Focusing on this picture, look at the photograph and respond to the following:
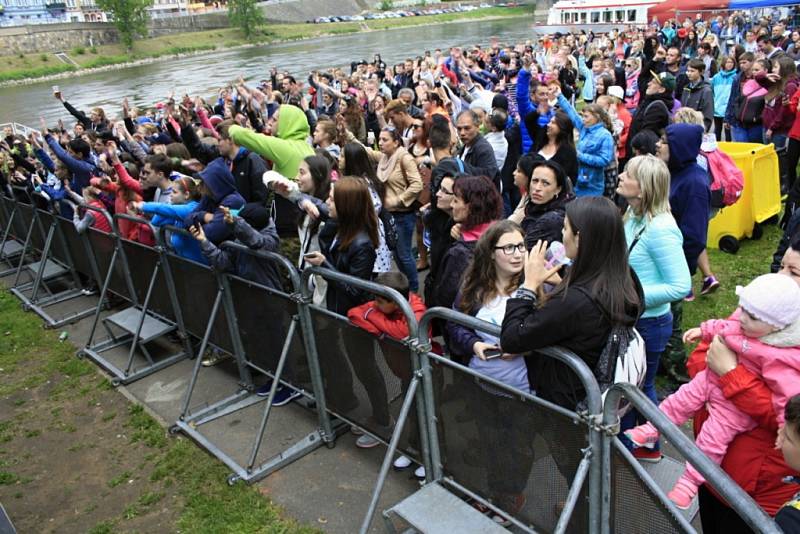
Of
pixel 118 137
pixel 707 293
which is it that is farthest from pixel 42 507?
pixel 118 137

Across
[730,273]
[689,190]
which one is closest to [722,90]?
[730,273]

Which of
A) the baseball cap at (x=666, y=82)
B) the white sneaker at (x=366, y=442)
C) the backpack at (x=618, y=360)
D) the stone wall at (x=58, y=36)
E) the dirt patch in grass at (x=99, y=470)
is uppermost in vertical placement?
the stone wall at (x=58, y=36)

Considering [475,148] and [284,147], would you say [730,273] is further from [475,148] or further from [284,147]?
[284,147]

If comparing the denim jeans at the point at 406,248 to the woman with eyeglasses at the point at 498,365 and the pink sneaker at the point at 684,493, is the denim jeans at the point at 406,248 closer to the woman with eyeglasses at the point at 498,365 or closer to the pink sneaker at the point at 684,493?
the woman with eyeglasses at the point at 498,365

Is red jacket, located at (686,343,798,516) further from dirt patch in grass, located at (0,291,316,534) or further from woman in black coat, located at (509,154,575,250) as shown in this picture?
dirt patch in grass, located at (0,291,316,534)

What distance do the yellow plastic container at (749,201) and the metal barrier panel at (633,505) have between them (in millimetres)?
5208

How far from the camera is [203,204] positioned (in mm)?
4996

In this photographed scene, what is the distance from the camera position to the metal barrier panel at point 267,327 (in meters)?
4.45

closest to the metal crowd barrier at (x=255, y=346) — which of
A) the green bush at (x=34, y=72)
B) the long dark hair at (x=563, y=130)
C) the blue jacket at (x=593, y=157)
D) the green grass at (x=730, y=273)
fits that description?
the long dark hair at (x=563, y=130)

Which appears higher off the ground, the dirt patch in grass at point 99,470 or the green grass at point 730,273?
the green grass at point 730,273

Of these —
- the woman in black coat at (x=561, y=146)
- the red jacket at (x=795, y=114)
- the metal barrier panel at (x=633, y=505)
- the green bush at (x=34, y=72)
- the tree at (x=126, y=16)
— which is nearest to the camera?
the metal barrier panel at (x=633, y=505)

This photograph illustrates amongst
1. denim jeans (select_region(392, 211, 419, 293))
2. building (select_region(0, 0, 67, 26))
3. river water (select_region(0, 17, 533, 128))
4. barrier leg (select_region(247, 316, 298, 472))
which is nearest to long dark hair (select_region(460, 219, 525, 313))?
barrier leg (select_region(247, 316, 298, 472))

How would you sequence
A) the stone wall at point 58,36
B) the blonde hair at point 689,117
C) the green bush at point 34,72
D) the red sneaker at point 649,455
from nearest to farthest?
the red sneaker at point 649,455 < the blonde hair at point 689,117 < the green bush at point 34,72 < the stone wall at point 58,36

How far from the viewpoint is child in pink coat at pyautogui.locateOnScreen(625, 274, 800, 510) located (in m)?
2.30
